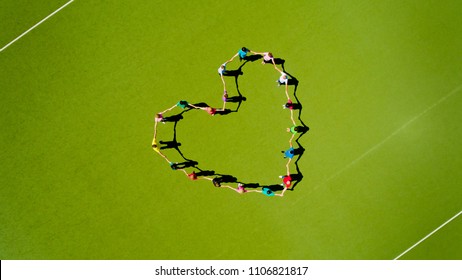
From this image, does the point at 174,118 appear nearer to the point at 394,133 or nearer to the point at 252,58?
the point at 252,58

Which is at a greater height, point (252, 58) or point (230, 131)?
point (252, 58)

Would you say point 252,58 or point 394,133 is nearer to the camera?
point 252,58

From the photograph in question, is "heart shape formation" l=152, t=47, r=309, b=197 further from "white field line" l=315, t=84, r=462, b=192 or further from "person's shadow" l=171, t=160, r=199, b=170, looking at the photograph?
"white field line" l=315, t=84, r=462, b=192

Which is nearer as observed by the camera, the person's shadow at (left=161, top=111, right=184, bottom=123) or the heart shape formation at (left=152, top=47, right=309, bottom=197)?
the heart shape formation at (left=152, top=47, right=309, bottom=197)

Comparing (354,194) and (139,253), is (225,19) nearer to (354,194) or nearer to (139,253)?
(354,194)

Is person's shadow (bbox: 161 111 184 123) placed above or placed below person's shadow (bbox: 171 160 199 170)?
above

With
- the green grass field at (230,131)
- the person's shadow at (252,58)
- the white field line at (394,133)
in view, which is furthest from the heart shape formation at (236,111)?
the white field line at (394,133)

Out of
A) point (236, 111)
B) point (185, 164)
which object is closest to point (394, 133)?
point (236, 111)

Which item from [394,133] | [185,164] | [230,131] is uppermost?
[230,131]

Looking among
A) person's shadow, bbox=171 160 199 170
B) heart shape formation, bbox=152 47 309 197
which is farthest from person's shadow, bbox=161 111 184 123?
person's shadow, bbox=171 160 199 170

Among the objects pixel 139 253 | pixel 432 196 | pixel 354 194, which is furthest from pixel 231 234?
pixel 432 196
